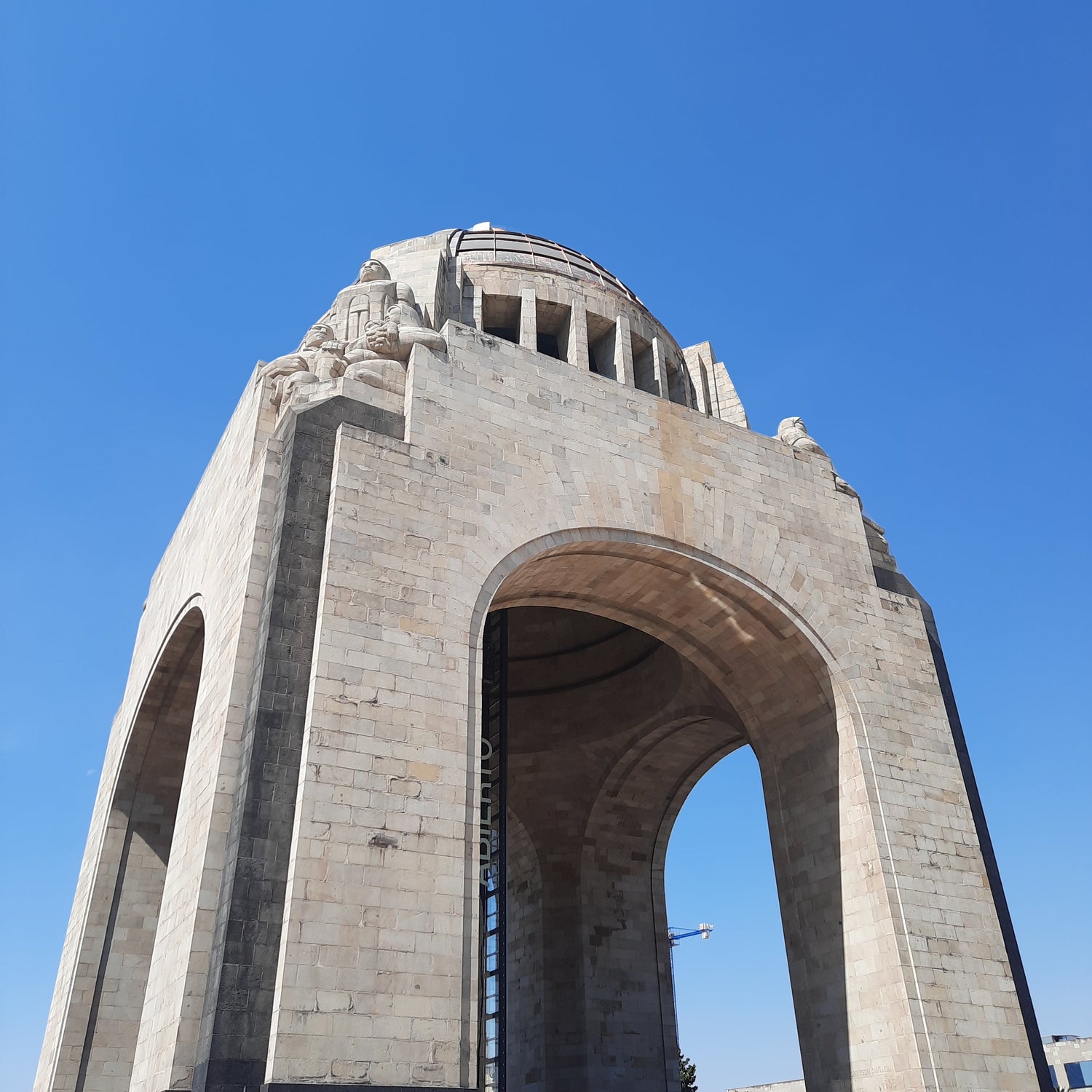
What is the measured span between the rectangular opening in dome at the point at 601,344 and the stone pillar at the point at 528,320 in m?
1.06

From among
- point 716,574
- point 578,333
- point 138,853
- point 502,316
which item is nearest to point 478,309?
point 502,316

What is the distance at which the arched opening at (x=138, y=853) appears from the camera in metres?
13.3

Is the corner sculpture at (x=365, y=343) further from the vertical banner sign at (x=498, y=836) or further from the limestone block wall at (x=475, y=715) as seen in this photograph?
the vertical banner sign at (x=498, y=836)

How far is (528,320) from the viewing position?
17250 mm

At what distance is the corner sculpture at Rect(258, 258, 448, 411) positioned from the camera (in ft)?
40.3

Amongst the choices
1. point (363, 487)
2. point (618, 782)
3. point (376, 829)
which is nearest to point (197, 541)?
point (363, 487)

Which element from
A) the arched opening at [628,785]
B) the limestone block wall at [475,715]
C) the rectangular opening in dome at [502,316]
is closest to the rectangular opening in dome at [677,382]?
the rectangular opening in dome at [502,316]

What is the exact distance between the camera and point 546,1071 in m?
17.2

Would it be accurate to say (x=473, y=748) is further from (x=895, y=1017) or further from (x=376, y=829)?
(x=895, y=1017)

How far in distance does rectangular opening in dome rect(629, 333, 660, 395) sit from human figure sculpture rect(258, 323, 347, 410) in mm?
6546

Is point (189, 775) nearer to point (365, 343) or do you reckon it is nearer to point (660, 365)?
point (365, 343)

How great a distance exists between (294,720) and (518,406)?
200 inches

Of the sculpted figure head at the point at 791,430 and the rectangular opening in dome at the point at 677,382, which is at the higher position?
the rectangular opening in dome at the point at 677,382

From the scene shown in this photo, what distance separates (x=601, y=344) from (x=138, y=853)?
11.3 metres
